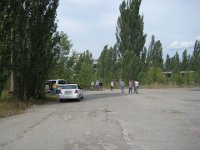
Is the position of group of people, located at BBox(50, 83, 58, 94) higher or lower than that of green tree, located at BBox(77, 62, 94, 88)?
lower

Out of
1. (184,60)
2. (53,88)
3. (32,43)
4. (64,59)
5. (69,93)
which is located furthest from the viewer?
(184,60)

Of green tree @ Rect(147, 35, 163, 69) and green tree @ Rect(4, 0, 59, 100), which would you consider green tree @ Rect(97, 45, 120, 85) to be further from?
green tree @ Rect(4, 0, 59, 100)

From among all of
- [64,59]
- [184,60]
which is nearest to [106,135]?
[64,59]

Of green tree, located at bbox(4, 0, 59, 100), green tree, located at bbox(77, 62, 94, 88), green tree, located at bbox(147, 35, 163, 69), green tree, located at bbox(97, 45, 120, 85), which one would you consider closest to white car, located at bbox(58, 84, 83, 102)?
green tree, located at bbox(4, 0, 59, 100)

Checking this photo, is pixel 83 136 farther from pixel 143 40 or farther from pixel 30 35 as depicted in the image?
pixel 143 40

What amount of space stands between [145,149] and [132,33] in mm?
60789

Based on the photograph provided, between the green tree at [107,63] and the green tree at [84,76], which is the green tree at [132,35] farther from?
the green tree at [107,63]

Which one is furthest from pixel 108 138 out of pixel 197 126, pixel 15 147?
pixel 197 126

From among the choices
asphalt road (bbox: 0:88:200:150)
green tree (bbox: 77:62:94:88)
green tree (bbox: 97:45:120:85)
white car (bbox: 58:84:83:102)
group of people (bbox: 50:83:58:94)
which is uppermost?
green tree (bbox: 97:45:120:85)

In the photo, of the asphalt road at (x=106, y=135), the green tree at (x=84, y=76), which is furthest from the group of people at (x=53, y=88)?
the asphalt road at (x=106, y=135)

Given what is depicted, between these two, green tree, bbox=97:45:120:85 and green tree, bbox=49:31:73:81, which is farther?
green tree, bbox=97:45:120:85

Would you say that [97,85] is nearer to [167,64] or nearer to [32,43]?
[32,43]

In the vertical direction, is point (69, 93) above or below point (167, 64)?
below

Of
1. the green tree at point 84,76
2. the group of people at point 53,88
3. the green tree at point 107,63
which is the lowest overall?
the group of people at point 53,88
